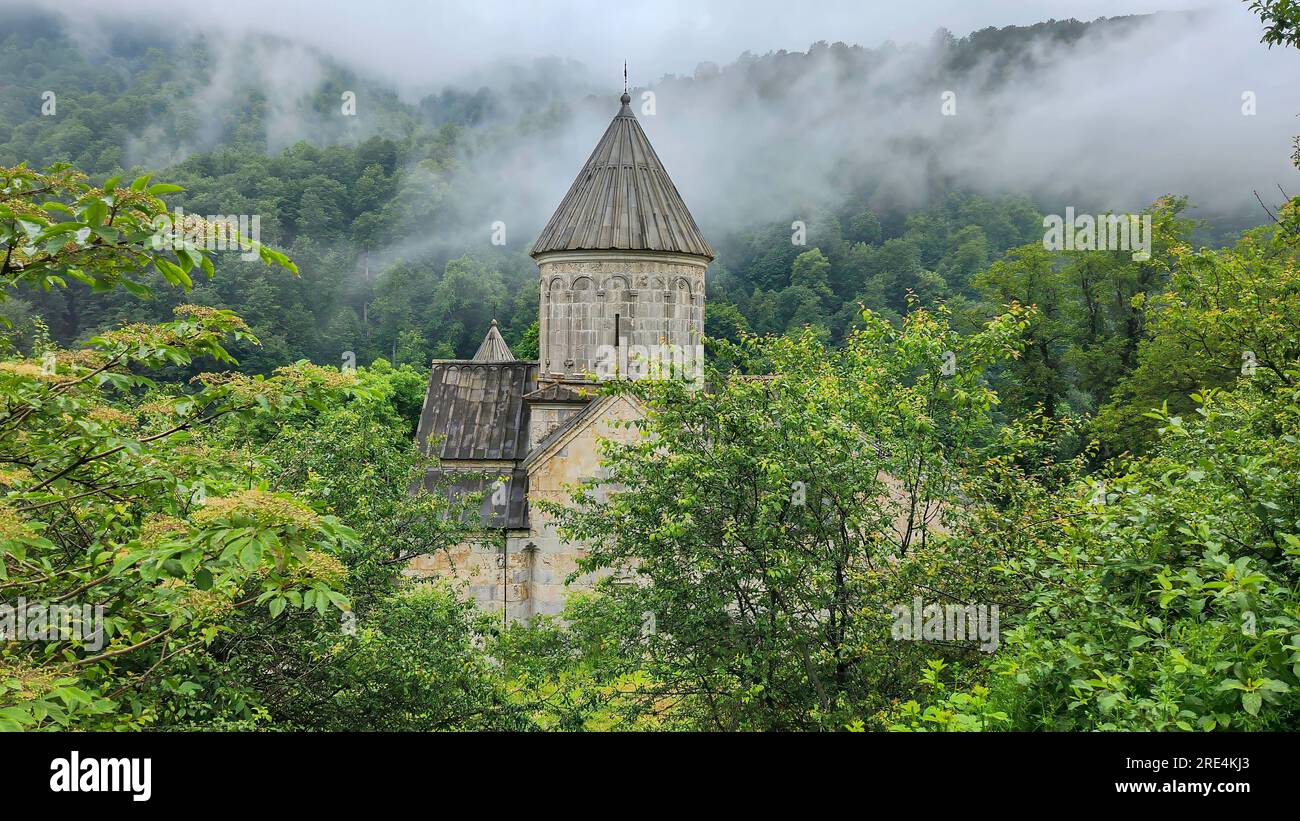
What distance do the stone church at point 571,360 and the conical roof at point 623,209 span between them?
0.08 ft

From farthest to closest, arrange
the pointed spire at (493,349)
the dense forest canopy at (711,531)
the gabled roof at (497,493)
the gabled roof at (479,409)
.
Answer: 1. the pointed spire at (493,349)
2. the gabled roof at (479,409)
3. the gabled roof at (497,493)
4. the dense forest canopy at (711,531)

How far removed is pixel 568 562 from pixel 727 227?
4265 centimetres

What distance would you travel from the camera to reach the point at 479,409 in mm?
21812

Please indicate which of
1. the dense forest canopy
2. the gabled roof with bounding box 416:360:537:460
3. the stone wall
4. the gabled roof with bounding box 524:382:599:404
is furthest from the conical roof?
the dense forest canopy

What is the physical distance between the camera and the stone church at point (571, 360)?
19.6 meters

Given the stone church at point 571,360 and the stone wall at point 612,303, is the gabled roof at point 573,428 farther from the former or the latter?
the stone wall at point 612,303

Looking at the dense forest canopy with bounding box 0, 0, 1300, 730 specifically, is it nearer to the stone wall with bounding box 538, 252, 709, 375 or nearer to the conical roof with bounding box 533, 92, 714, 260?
the stone wall with bounding box 538, 252, 709, 375

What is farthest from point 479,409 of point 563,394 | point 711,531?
point 711,531

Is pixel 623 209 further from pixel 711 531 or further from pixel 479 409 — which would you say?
pixel 711 531

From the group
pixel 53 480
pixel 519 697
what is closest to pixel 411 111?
pixel 519 697

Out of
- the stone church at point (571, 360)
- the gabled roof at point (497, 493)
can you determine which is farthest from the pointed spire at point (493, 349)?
the gabled roof at point (497, 493)

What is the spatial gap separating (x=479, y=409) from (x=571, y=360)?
88.2 inches

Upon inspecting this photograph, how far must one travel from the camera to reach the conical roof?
20.6m
